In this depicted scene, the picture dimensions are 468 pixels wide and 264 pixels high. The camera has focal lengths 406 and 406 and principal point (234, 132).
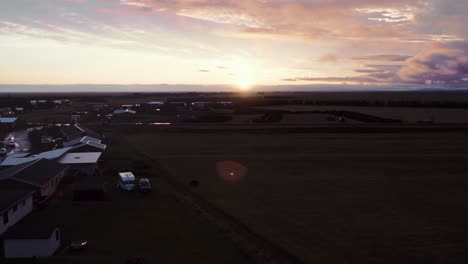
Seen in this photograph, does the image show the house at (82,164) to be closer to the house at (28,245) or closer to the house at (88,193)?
the house at (88,193)

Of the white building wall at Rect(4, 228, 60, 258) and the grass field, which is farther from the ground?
the white building wall at Rect(4, 228, 60, 258)

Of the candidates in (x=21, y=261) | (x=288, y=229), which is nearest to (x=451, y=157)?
(x=288, y=229)

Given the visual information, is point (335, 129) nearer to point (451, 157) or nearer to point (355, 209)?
point (451, 157)

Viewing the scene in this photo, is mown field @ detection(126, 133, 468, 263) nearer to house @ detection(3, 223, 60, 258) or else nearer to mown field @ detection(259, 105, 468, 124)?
house @ detection(3, 223, 60, 258)

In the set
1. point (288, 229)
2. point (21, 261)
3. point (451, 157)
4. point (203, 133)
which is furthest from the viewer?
point (203, 133)

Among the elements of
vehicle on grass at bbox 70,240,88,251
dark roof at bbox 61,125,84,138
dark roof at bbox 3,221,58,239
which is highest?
dark roof at bbox 61,125,84,138

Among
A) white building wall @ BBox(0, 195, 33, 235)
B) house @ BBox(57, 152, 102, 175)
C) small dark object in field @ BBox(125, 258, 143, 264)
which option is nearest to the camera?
small dark object in field @ BBox(125, 258, 143, 264)

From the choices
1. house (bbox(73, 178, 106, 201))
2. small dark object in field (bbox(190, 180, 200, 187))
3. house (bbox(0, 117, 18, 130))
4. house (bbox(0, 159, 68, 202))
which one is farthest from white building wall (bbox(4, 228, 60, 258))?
house (bbox(0, 117, 18, 130))

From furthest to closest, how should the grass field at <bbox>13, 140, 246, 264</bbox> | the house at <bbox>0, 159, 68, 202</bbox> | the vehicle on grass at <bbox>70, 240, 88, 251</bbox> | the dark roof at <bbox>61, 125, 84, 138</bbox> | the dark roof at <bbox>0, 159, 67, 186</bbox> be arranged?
the dark roof at <bbox>61, 125, 84, 138</bbox>
the dark roof at <bbox>0, 159, 67, 186</bbox>
the house at <bbox>0, 159, 68, 202</bbox>
the vehicle on grass at <bbox>70, 240, 88, 251</bbox>
the grass field at <bbox>13, 140, 246, 264</bbox>
